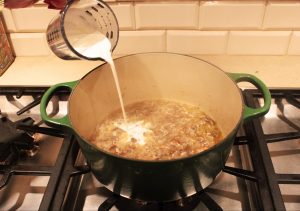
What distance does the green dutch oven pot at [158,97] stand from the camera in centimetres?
46

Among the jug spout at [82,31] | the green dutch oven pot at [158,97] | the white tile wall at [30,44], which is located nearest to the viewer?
the green dutch oven pot at [158,97]

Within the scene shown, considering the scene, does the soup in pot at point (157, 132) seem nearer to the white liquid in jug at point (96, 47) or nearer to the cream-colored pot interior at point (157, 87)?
the cream-colored pot interior at point (157, 87)

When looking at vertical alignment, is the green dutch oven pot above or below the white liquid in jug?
below

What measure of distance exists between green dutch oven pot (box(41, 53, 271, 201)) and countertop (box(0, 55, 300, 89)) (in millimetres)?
143

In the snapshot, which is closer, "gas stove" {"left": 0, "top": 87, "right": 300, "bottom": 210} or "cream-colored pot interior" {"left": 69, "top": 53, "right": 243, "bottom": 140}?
"gas stove" {"left": 0, "top": 87, "right": 300, "bottom": 210}

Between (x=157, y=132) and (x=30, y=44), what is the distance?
0.46 m

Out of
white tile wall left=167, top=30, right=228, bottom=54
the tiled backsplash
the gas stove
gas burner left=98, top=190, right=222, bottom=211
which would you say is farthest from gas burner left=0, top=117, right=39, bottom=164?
white tile wall left=167, top=30, right=228, bottom=54

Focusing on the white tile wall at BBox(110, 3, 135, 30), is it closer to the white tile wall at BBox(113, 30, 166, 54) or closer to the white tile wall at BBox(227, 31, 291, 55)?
the white tile wall at BBox(113, 30, 166, 54)

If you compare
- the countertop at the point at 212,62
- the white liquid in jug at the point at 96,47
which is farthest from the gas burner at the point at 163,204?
the countertop at the point at 212,62

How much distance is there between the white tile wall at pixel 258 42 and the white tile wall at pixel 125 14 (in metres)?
0.26

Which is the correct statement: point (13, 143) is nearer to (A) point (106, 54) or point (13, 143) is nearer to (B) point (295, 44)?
(A) point (106, 54)

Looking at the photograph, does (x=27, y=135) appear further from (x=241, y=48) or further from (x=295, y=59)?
(x=295, y=59)

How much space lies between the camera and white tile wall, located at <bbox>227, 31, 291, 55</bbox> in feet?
2.71

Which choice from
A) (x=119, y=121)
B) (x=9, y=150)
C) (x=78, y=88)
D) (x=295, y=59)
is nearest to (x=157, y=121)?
(x=119, y=121)
